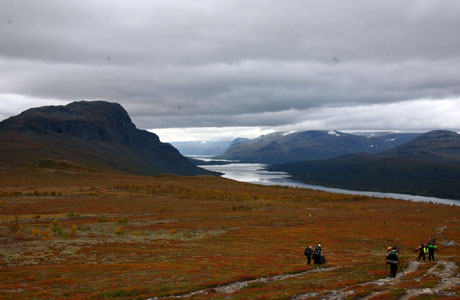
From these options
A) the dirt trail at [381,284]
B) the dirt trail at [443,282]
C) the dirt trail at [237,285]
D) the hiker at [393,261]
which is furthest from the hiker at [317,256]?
the dirt trail at [443,282]

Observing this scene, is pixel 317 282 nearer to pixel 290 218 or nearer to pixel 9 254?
pixel 9 254

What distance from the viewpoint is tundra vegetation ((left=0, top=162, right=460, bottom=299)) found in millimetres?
20406

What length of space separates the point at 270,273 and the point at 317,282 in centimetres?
433

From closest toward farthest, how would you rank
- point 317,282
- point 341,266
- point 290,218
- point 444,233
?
point 317,282 → point 341,266 → point 444,233 → point 290,218

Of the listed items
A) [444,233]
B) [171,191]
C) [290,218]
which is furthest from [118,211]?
[444,233]

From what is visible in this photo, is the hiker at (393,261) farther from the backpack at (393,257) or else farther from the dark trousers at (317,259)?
the dark trousers at (317,259)

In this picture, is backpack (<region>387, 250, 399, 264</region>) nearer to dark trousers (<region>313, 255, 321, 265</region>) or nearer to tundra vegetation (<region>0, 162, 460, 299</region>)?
tundra vegetation (<region>0, 162, 460, 299</region>)

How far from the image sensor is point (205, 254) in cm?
3462

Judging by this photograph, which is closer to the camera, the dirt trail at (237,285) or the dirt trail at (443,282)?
the dirt trail at (443,282)

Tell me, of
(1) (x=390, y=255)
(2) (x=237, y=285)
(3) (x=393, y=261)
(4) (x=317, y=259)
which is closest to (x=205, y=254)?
(4) (x=317, y=259)

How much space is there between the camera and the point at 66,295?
1994 cm

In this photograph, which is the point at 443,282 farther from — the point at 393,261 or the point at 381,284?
the point at 381,284

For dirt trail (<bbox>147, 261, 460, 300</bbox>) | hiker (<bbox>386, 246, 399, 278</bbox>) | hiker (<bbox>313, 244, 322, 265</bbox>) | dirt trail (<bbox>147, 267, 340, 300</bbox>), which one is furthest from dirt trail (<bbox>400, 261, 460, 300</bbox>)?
hiker (<bbox>313, 244, 322, 265</bbox>)

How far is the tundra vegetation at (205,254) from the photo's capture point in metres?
20.4
